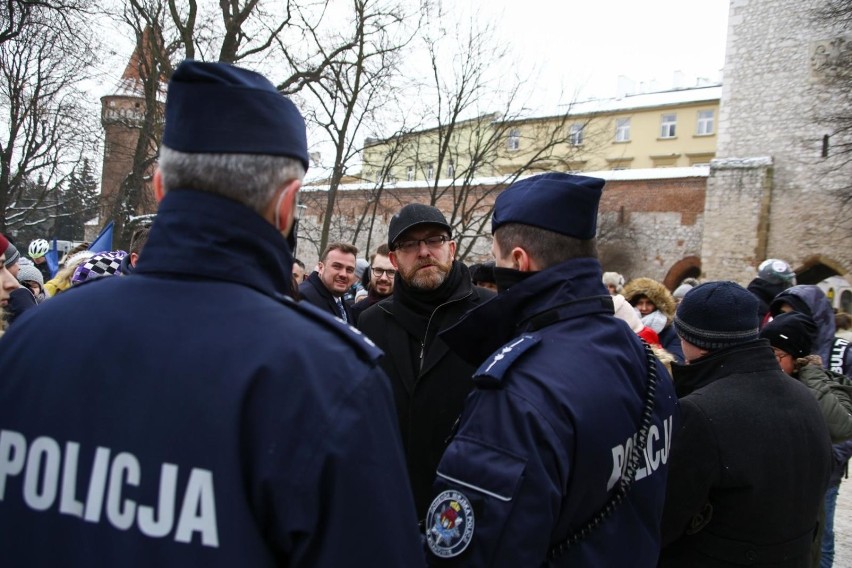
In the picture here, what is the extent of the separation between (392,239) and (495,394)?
1982 millimetres

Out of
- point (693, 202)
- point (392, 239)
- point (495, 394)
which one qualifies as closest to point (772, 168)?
point (693, 202)

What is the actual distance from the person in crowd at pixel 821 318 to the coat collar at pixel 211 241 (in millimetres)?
4545

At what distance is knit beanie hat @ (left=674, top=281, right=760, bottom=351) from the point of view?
2.57 metres

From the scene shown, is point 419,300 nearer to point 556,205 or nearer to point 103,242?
point 556,205

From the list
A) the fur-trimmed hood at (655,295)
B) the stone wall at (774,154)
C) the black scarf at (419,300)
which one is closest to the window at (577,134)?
the stone wall at (774,154)

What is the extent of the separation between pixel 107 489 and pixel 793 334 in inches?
142

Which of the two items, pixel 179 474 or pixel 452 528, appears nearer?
pixel 179 474

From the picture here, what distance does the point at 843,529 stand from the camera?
6.40 meters

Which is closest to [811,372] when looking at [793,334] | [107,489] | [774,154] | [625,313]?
[793,334]

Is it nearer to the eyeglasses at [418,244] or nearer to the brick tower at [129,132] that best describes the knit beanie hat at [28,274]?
the eyeglasses at [418,244]

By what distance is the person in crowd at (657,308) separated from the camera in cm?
568

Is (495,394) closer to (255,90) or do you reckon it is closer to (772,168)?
(255,90)

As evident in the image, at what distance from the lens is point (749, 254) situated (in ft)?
80.1

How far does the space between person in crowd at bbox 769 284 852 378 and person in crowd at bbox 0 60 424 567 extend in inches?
177
